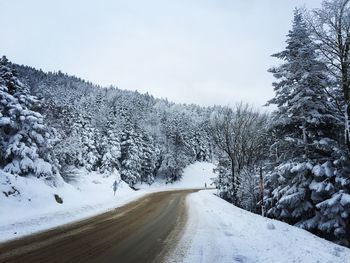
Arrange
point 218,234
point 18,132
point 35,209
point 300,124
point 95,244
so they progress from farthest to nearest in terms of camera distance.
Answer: point 18,132
point 300,124
point 35,209
point 218,234
point 95,244

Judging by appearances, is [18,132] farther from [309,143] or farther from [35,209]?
[309,143]

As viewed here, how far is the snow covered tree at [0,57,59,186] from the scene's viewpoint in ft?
55.6

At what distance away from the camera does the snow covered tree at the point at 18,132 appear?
16.9 m

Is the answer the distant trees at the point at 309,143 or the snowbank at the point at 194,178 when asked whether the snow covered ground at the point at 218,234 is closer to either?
the distant trees at the point at 309,143

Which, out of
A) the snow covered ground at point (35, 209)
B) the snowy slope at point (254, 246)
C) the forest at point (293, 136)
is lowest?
the snowy slope at point (254, 246)

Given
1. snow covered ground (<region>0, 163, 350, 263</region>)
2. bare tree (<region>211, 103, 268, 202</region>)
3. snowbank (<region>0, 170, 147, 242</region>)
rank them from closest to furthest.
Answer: snow covered ground (<region>0, 163, 350, 263</region>) < snowbank (<region>0, 170, 147, 242</region>) < bare tree (<region>211, 103, 268, 202</region>)

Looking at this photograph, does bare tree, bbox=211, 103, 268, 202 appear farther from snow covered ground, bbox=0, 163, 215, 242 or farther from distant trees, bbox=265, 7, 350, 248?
snow covered ground, bbox=0, 163, 215, 242

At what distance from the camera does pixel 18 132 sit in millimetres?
17750

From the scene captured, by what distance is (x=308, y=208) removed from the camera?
13836mm

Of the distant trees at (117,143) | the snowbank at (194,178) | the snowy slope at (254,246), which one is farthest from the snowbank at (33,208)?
the snowbank at (194,178)

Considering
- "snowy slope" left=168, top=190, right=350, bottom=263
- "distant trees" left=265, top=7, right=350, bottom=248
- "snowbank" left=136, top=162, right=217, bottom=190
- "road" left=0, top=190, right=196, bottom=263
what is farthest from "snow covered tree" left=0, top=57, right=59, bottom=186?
"snowbank" left=136, top=162, right=217, bottom=190

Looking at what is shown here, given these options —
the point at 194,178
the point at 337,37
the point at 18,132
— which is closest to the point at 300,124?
the point at 337,37

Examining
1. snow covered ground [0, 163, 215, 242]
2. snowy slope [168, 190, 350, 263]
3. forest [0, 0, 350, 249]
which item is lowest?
snowy slope [168, 190, 350, 263]

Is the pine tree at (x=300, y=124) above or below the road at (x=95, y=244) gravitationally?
above
